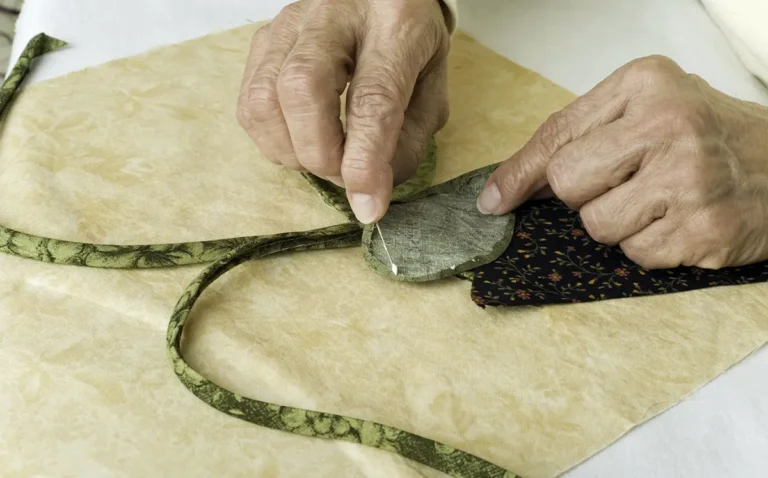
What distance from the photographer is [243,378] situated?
74 cm

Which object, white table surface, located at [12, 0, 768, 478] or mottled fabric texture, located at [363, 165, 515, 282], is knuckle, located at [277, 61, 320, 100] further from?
white table surface, located at [12, 0, 768, 478]

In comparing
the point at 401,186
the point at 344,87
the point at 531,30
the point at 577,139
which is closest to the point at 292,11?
the point at 344,87

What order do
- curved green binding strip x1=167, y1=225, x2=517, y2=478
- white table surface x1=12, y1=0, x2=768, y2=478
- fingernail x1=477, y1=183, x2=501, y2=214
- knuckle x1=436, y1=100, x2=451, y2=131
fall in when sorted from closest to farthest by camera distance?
curved green binding strip x1=167, y1=225, x2=517, y2=478 < fingernail x1=477, y1=183, x2=501, y2=214 < knuckle x1=436, y1=100, x2=451, y2=131 < white table surface x1=12, y1=0, x2=768, y2=478

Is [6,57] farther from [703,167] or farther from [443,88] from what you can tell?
[703,167]

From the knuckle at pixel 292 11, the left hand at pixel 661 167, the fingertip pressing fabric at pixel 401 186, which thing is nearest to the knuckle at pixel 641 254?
the left hand at pixel 661 167

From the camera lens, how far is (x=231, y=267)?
83 cm

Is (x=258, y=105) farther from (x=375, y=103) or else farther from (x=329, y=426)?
(x=329, y=426)

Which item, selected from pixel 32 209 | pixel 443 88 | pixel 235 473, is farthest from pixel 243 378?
pixel 443 88

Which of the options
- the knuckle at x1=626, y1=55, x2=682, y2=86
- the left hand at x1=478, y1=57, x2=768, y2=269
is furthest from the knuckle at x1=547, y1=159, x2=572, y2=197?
the knuckle at x1=626, y1=55, x2=682, y2=86

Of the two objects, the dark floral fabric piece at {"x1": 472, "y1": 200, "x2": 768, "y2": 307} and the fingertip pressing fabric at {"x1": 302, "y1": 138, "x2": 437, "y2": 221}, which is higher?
the dark floral fabric piece at {"x1": 472, "y1": 200, "x2": 768, "y2": 307}

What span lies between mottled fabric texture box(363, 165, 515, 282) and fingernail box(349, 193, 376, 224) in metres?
0.05

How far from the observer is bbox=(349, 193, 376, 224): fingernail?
0.81 metres

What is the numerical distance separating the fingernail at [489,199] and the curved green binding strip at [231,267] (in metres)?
0.10

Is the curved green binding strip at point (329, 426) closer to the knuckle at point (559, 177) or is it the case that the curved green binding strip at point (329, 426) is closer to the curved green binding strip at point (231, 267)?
the curved green binding strip at point (231, 267)
